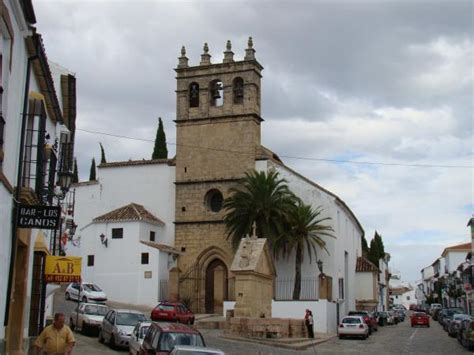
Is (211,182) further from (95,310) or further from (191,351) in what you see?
(191,351)

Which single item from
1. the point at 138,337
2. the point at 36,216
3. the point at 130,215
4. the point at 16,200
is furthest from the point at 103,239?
the point at 36,216

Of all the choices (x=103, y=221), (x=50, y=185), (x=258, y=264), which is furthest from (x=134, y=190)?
(x=50, y=185)

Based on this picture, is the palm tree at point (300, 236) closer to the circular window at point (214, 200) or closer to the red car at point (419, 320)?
the circular window at point (214, 200)

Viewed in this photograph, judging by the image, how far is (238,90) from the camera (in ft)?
146

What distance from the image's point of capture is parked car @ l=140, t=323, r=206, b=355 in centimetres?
1586

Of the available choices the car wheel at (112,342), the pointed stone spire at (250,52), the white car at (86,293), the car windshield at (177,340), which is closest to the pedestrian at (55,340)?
the car windshield at (177,340)

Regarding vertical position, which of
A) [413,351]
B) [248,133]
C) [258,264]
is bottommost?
→ [413,351]

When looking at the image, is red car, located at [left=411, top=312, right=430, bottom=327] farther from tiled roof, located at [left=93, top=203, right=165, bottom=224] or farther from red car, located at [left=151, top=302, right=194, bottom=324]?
red car, located at [left=151, top=302, right=194, bottom=324]

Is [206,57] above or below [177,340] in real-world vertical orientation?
above

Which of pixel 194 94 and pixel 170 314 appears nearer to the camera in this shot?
pixel 170 314

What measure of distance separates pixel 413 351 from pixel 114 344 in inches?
465

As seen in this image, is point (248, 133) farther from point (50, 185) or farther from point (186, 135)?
point (50, 185)

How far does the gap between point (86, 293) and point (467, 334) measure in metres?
20.6

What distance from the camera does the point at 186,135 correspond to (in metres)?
45.0
